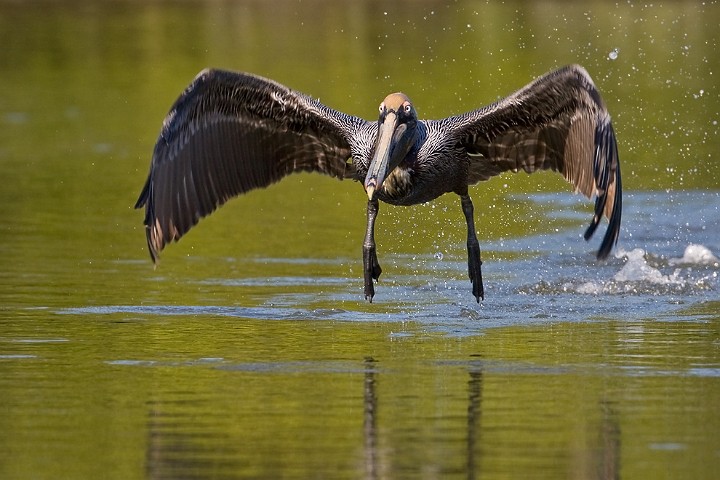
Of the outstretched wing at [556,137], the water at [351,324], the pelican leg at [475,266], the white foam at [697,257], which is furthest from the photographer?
the white foam at [697,257]

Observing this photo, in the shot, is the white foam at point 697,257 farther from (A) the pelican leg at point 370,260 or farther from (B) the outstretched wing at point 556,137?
(A) the pelican leg at point 370,260

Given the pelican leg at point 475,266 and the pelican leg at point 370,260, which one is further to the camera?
the pelican leg at point 475,266

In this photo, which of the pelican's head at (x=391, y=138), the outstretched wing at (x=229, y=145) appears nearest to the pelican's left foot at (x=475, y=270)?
the pelican's head at (x=391, y=138)

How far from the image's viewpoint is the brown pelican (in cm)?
1155

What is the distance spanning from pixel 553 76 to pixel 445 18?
31.6 meters

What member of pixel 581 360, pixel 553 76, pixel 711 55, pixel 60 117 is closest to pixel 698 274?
pixel 553 76

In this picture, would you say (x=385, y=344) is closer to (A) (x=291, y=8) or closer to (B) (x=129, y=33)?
(B) (x=129, y=33)

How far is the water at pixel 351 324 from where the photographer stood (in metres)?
7.91

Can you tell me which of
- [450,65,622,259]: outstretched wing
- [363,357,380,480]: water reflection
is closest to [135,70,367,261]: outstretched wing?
[450,65,622,259]: outstretched wing

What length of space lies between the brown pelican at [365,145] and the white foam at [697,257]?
6.67 ft

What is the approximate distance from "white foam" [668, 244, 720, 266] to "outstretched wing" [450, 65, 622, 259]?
2041 mm

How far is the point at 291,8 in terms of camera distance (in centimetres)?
4559

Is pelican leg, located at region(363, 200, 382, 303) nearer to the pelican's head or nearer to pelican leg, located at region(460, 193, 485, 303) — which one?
the pelican's head

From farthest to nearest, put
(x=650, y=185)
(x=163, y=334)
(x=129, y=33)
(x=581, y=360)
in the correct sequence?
(x=129, y=33) < (x=650, y=185) < (x=163, y=334) < (x=581, y=360)
